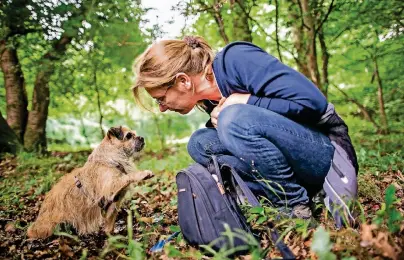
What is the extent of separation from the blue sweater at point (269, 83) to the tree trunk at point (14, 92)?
666 cm

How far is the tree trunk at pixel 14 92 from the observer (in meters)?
7.57

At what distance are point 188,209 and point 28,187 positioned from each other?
11.0 feet

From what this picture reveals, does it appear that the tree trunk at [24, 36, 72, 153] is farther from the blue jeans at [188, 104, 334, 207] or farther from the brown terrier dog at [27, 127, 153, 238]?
the blue jeans at [188, 104, 334, 207]

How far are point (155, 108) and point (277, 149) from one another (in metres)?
1.65

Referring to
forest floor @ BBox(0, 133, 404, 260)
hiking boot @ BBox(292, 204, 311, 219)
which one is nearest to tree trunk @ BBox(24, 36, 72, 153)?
forest floor @ BBox(0, 133, 404, 260)

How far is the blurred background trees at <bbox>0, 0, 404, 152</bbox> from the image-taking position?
16.9ft

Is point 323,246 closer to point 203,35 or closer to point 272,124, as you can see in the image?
point 272,124

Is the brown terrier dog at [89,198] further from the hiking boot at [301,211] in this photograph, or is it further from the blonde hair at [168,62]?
the hiking boot at [301,211]

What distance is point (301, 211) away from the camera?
220 cm

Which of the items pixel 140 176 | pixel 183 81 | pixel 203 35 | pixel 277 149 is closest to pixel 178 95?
pixel 183 81

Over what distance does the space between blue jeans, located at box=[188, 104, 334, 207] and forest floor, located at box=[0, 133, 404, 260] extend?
0.24 meters

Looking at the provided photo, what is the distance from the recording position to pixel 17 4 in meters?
5.84

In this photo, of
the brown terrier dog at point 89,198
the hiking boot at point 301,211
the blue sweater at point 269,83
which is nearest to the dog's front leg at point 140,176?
the brown terrier dog at point 89,198

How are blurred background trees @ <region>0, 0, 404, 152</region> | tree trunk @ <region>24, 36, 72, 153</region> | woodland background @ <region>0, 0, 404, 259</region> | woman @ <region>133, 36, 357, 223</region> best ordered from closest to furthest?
woodland background @ <region>0, 0, 404, 259</region>, woman @ <region>133, 36, 357, 223</region>, blurred background trees @ <region>0, 0, 404, 152</region>, tree trunk @ <region>24, 36, 72, 153</region>
